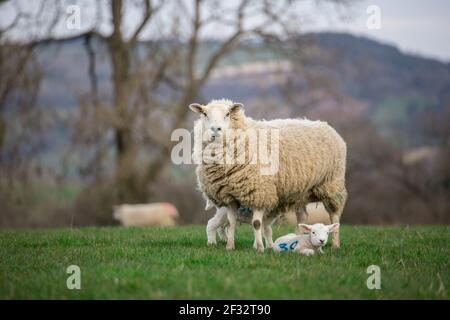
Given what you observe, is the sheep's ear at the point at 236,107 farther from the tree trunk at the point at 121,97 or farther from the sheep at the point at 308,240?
the tree trunk at the point at 121,97

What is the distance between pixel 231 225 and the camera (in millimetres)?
8023

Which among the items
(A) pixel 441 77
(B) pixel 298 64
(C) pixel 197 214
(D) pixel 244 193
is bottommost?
(C) pixel 197 214

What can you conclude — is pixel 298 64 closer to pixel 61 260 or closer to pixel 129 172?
pixel 129 172

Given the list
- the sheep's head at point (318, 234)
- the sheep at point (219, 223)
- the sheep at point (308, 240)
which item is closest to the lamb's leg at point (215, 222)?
the sheep at point (219, 223)

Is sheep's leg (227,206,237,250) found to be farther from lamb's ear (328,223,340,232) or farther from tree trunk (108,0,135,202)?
tree trunk (108,0,135,202)

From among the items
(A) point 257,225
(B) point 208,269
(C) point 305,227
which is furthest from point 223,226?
(B) point 208,269

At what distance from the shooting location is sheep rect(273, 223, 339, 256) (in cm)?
764

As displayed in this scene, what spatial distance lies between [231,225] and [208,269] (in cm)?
171

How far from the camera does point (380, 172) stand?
119 feet

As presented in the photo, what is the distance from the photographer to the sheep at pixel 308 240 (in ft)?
25.1

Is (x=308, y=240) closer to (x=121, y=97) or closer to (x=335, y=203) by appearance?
(x=335, y=203)
